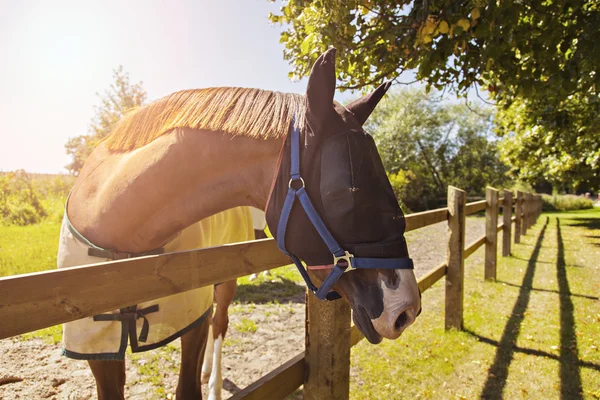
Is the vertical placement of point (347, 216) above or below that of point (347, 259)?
above

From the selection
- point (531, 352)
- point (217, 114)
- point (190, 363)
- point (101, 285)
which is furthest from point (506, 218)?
point (101, 285)

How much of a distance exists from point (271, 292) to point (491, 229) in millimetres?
4155

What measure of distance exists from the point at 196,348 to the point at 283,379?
68 centimetres

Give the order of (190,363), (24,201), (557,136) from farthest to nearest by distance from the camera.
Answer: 1. (24,201)
2. (557,136)
3. (190,363)

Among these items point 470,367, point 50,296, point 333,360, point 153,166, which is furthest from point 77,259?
point 470,367

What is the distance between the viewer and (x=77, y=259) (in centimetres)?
173

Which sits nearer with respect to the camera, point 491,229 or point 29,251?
point 491,229

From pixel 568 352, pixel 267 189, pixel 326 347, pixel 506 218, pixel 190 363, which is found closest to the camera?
pixel 267 189

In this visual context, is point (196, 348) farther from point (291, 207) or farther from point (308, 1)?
point (308, 1)

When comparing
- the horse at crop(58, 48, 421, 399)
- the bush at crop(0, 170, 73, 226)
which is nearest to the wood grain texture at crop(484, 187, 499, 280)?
the horse at crop(58, 48, 421, 399)

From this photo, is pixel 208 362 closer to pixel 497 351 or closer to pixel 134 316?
pixel 134 316

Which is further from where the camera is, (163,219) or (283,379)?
(283,379)

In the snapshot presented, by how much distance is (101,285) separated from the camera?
1032 mm

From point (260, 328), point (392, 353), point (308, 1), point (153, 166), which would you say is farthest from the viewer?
point (260, 328)
